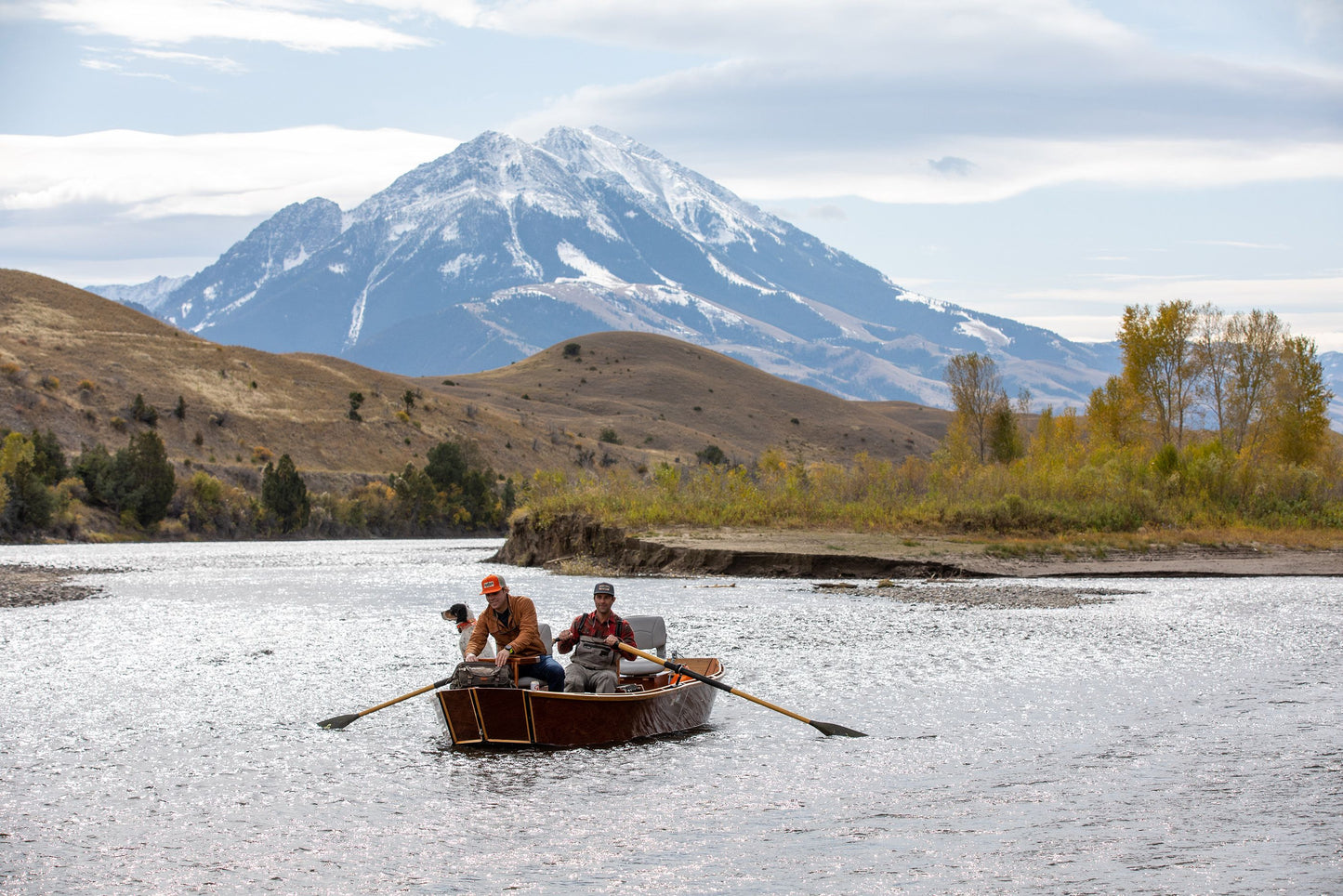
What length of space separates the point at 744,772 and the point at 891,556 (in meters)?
27.7

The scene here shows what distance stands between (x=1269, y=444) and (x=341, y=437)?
78.1 meters

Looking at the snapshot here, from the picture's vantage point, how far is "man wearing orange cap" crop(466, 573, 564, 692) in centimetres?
1748

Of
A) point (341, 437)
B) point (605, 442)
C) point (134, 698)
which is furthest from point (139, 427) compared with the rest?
point (134, 698)

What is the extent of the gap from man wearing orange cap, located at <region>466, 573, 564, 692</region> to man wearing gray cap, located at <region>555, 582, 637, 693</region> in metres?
0.39

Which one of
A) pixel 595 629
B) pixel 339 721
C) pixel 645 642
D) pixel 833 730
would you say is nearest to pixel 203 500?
pixel 339 721

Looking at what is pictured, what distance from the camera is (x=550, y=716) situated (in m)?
16.9

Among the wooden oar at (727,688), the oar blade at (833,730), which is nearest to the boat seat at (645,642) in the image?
the wooden oar at (727,688)

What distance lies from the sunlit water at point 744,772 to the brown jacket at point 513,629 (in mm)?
1391

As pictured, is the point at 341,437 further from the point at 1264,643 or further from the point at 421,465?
the point at 1264,643

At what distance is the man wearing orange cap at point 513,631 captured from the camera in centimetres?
1748

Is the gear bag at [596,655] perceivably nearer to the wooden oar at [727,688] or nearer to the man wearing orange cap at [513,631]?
the wooden oar at [727,688]

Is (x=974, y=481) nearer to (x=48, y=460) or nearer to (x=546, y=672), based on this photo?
(x=546, y=672)

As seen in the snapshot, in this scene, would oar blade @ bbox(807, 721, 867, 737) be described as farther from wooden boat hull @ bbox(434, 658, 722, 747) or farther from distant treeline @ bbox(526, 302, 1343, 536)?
distant treeline @ bbox(526, 302, 1343, 536)

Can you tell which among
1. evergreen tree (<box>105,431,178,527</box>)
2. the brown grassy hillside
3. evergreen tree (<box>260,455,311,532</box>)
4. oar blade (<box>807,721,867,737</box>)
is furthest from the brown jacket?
the brown grassy hillside
